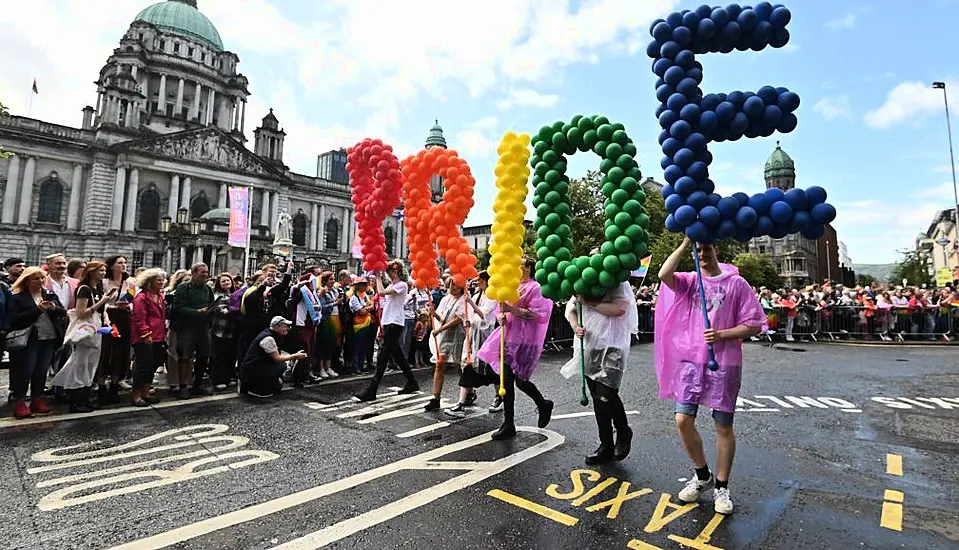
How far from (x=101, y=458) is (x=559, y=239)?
16.0ft

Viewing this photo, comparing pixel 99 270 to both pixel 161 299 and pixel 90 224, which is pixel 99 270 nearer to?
pixel 161 299

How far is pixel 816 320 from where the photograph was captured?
60.3 feet

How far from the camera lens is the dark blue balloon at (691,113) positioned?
4.09 meters

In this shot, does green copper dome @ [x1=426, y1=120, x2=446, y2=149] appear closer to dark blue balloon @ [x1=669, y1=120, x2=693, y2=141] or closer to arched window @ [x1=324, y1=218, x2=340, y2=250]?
arched window @ [x1=324, y1=218, x2=340, y2=250]

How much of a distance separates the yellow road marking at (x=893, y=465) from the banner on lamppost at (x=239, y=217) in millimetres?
32559

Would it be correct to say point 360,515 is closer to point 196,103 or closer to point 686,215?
point 686,215

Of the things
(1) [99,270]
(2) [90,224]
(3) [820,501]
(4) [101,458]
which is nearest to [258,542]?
(4) [101,458]

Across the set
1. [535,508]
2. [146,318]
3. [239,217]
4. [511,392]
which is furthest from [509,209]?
[239,217]

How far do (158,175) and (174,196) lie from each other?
2549 mm

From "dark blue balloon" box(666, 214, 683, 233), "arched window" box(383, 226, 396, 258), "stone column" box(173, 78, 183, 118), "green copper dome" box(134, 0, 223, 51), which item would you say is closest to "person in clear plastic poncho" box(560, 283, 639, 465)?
"dark blue balloon" box(666, 214, 683, 233)

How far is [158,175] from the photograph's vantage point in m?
50.0

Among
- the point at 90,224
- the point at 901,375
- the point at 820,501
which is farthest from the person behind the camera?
the point at 90,224

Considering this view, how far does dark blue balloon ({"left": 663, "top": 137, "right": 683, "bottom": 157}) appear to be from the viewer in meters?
4.16

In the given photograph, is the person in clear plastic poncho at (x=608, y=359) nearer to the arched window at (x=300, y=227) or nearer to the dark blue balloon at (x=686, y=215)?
the dark blue balloon at (x=686, y=215)
